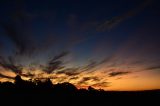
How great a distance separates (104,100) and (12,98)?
9.45 m

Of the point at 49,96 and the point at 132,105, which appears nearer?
the point at 132,105

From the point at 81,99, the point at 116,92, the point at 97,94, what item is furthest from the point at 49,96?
the point at 116,92

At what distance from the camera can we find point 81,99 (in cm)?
1872

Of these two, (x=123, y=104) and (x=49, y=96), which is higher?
(x=49, y=96)

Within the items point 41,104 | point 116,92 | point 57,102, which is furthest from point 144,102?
point 41,104

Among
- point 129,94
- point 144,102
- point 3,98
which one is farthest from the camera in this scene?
point 3,98

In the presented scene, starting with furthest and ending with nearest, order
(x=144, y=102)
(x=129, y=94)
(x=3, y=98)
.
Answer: (x=3, y=98), (x=129, y=94), (x=144, y=102)

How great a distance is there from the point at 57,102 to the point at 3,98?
556 cm

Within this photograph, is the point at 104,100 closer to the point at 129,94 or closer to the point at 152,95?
the point at 129,94

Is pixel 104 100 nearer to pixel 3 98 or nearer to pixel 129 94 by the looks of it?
pixel 129 94

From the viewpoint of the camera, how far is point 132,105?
16328 mm

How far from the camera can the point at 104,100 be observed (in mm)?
17891

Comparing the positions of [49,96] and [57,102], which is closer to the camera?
[57,102]

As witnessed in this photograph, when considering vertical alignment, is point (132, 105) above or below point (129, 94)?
below
